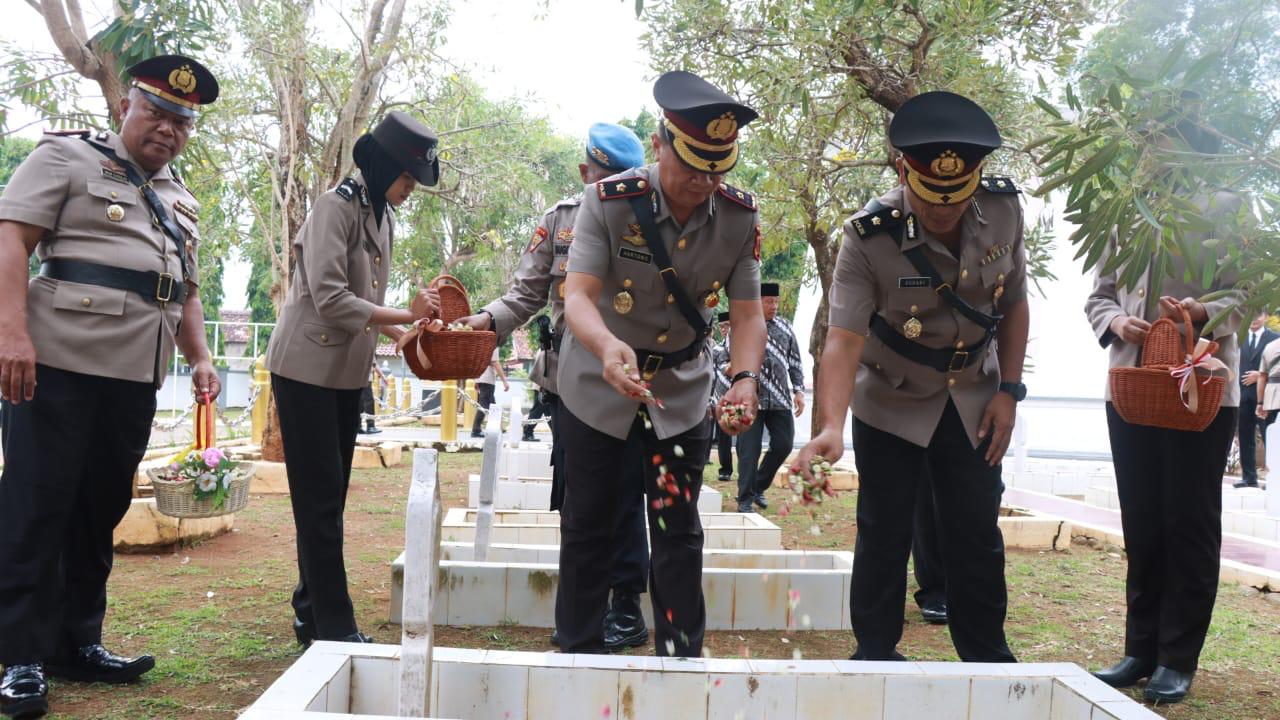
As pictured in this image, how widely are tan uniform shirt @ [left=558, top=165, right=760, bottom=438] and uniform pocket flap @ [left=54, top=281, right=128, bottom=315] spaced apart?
1.61 meters

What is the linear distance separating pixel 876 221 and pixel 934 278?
27cm

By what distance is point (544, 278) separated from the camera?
4.57 meters

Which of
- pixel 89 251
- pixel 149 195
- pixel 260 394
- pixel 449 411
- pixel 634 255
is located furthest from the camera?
pixel 449 411

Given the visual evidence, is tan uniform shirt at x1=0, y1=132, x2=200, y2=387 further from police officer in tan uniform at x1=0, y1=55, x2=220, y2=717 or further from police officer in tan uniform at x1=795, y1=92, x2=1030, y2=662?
police officer in tan uniform at x1=795, y1=92, x2=1030, y2=662

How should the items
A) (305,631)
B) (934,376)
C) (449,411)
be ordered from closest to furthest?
1. (934,376)
2. (305,631)
3. (449,411)

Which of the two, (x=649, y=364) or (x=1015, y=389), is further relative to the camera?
(x=1015, y=389)

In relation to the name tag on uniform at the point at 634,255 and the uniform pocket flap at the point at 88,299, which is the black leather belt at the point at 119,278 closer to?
the uniform pocket flap at the point at 88,299

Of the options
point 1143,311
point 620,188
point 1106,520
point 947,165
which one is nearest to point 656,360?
point 620,188

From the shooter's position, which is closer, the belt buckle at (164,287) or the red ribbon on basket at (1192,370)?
the red ribbon on basket at (1192,370)

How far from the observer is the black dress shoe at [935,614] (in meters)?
5.07

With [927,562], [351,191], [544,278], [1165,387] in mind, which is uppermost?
[351,191]

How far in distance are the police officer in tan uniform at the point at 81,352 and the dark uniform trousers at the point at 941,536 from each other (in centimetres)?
264

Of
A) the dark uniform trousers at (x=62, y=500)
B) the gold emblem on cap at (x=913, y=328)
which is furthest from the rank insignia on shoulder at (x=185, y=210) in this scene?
the gold emblem on cap at (x=913, y=328)

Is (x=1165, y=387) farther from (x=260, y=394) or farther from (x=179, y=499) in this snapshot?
(x=260, y=394)
